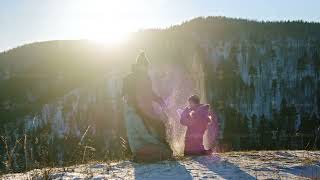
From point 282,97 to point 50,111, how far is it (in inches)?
2405

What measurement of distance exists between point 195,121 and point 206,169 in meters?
3.89

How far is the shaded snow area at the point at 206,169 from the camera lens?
10.0 m

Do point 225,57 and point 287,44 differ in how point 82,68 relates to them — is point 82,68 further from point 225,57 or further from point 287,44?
point 287,44

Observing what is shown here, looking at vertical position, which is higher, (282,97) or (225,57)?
(225,57)

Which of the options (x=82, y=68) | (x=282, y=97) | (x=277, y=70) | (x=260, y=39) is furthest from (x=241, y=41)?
(x=82, y=68)

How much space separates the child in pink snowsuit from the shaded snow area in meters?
1.66

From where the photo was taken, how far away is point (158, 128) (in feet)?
43.6

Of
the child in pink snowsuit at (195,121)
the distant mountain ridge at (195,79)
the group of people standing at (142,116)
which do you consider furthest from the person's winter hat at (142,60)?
the distant mountain ridge at (195,79)

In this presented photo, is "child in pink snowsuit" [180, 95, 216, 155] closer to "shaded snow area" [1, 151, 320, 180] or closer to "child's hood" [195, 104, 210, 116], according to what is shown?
"child's hood" [195, 104, 210, 116]

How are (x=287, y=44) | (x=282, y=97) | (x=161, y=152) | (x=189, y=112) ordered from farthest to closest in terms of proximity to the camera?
(x=287, y=44)
(x=282, y=97)
(x=189, y=112)
(x=161, y=152)

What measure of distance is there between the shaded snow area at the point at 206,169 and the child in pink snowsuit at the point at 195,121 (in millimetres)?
1663

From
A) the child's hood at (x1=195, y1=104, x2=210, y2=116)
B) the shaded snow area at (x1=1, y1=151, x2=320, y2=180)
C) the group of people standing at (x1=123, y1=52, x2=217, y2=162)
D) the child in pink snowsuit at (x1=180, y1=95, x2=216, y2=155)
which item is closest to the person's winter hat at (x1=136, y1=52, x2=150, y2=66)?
the group of people standing at (x1=123, y1=52, x2=217, y2=162)

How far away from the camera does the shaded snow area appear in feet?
32.8

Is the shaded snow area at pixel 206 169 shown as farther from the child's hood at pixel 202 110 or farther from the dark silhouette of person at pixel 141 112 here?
the child's hood at pixel 202 110
